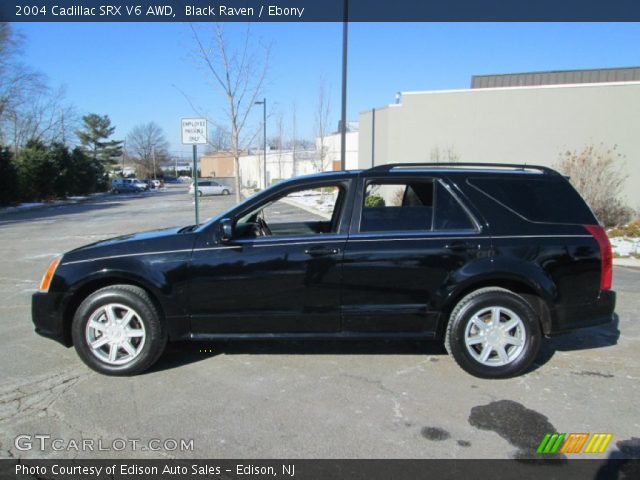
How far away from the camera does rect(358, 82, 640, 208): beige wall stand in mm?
14086

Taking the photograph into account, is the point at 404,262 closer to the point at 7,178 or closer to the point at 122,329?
the point at 122,329

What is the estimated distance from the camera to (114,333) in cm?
387

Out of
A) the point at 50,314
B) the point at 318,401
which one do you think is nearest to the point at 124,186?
the point at 50,314

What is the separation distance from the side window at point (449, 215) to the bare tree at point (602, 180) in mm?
11901

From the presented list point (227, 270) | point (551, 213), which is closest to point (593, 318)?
point (551, 213)

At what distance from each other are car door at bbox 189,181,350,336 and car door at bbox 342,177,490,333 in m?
0.15

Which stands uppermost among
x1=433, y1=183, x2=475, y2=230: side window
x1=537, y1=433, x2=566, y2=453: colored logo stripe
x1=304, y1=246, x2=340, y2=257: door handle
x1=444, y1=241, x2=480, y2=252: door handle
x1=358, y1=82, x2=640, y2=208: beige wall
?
x1=358, y1=82, x2=640, y2=208: beige wall

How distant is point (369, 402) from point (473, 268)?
4.50ft

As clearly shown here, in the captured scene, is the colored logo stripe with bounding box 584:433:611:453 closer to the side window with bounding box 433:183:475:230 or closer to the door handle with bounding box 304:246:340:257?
the side window with bounding box 433:183:475:230

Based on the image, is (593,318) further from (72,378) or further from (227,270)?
(72,378)

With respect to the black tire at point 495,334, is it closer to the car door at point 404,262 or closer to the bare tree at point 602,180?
the car door at point 404,262

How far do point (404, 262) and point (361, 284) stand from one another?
0.40 m

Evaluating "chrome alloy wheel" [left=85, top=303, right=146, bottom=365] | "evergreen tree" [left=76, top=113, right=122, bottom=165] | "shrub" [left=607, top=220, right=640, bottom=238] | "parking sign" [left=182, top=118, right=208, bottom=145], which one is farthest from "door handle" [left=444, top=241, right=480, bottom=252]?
"evergreen tree" [left=76, top=113, right=122, bottom=165]

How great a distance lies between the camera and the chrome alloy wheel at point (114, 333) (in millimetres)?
3855
